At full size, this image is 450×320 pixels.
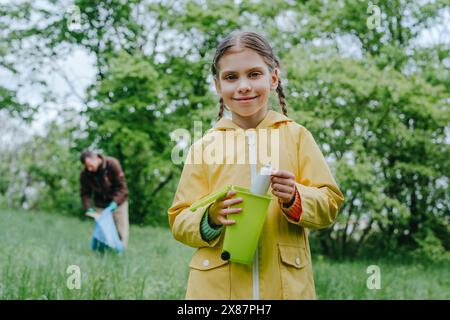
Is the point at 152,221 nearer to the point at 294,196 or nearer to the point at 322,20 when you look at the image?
the point at 322,20

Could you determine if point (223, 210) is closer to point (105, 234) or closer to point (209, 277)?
point (209, 277)

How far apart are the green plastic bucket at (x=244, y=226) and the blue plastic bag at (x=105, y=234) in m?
4.82

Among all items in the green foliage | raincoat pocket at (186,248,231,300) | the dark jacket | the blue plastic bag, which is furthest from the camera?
the green foliage

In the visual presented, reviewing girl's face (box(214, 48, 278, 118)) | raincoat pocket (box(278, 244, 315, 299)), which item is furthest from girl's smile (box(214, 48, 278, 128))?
raincoat pocket (box(278, 244, 315, 299))

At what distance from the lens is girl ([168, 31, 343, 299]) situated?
141 cm

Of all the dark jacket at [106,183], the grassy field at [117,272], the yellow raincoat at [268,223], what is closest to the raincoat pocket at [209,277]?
the yellow raincoat at [268,223]

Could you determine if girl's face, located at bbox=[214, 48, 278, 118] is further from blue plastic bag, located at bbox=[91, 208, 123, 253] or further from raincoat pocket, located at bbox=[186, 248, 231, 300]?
blue plastic bag, located at bbox=[91, 208, 123, 253]

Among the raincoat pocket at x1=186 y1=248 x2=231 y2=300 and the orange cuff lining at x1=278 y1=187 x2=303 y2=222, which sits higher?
the orange cuff lining at x1=278 y1=187 x2=303 y2=222

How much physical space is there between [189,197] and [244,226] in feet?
0.79

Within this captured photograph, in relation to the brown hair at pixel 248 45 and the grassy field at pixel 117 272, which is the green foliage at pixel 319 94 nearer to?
the grassy field at pixel 117 272

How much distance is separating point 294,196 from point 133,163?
43.6ft

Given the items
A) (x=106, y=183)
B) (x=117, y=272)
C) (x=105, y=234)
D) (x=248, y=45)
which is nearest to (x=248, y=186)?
(x=248, y=45)

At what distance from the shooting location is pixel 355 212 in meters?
8.87
